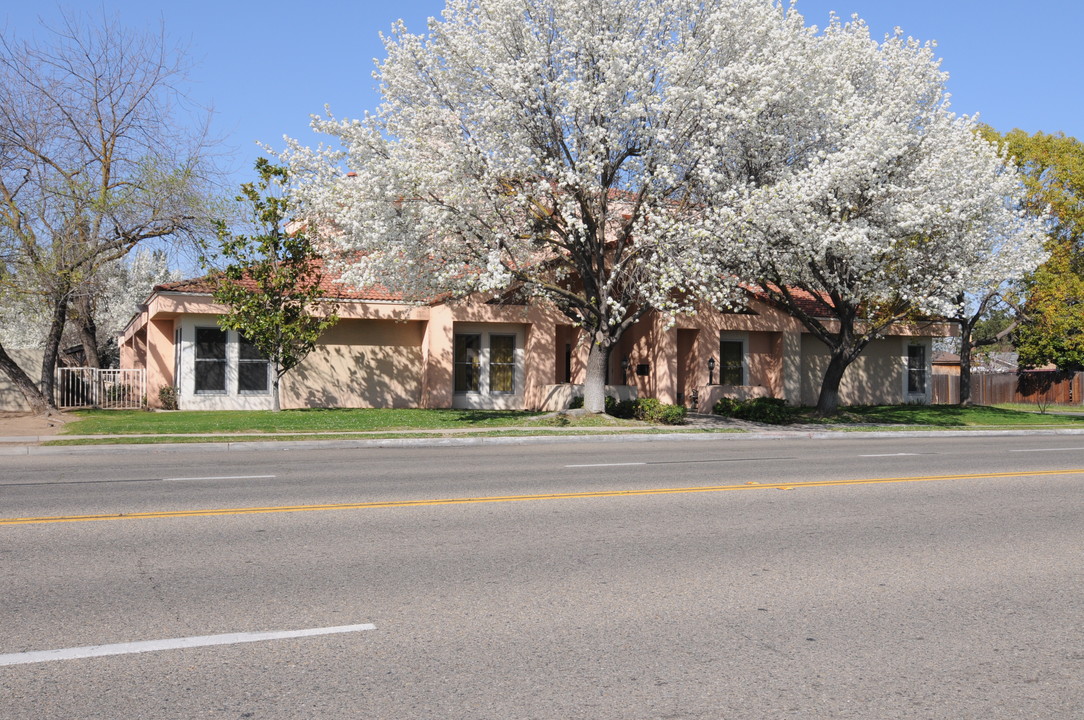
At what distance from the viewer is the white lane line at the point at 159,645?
4.43m

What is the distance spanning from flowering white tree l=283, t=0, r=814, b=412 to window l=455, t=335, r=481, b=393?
5967 mm

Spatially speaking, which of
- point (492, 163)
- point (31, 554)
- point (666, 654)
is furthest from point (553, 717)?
point (492, 163)

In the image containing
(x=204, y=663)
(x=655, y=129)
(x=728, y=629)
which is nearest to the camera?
(x=204, y=663)

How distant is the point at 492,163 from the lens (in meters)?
18.9

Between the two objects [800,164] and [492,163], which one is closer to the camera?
[492,163]

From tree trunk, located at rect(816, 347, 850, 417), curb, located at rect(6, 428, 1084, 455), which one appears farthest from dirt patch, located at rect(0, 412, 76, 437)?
tree trunk, located at rect(816, 347, 850, 417)

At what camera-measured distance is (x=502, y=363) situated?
89.0ft

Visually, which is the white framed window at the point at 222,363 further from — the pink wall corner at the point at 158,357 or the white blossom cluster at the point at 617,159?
the white blossom cluster at the point at 617,159

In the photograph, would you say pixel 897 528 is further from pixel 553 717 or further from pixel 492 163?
pixel 492 163

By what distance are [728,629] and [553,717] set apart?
1566 millimetres

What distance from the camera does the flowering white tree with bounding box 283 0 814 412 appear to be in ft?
61.3

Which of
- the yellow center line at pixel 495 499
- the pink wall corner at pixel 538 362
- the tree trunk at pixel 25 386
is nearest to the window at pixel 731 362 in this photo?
the pink wall corner at pixel 538 362

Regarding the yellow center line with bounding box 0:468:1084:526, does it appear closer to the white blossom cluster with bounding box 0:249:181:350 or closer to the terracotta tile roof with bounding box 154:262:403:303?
the terracotta tile roof with bounding box 154:262:403:303

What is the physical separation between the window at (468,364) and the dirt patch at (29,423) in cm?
1034
